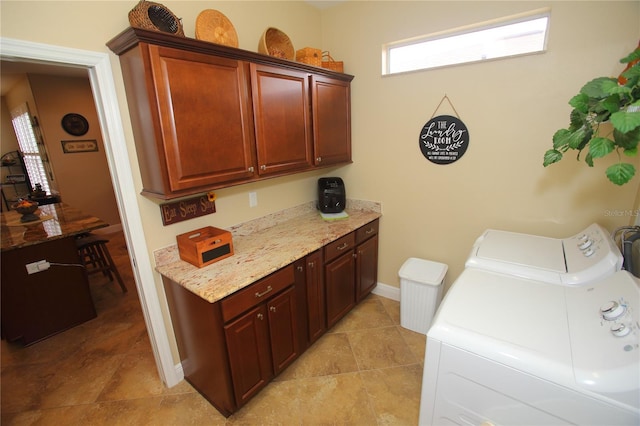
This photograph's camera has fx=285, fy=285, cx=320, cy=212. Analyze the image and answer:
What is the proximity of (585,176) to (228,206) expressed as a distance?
8.08ft

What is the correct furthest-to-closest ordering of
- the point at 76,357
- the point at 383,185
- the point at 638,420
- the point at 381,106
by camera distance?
the point at 383,185 < the point at 381,106 < the point at 76,357 < the point at 638,420

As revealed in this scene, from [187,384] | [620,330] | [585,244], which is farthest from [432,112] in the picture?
[187,384]

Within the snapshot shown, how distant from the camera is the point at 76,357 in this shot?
2.32 metres

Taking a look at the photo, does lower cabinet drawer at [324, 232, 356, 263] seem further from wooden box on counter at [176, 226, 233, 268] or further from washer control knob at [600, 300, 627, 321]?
washer control knob at [600, 300, 627, 321]

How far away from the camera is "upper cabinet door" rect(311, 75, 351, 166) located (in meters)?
2.29

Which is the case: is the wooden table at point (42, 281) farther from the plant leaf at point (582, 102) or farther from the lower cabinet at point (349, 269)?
the plant leaf at point (582, 102)

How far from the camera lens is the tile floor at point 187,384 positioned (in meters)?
1.78

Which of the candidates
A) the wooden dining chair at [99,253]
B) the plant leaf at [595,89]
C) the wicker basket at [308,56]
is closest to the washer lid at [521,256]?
the plant leaf at [595,89]

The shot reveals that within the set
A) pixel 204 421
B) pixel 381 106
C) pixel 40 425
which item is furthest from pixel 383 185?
pixel 40 425

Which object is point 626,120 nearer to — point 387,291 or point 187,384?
point 387,291

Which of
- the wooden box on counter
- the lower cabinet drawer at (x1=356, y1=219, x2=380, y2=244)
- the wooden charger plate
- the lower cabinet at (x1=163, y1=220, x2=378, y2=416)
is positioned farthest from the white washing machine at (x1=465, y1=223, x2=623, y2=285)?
the wooden charger plate

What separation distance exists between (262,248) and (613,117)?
1850mm

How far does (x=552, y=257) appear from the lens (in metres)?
1.65

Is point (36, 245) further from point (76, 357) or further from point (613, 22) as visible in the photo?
point (613, 22)
